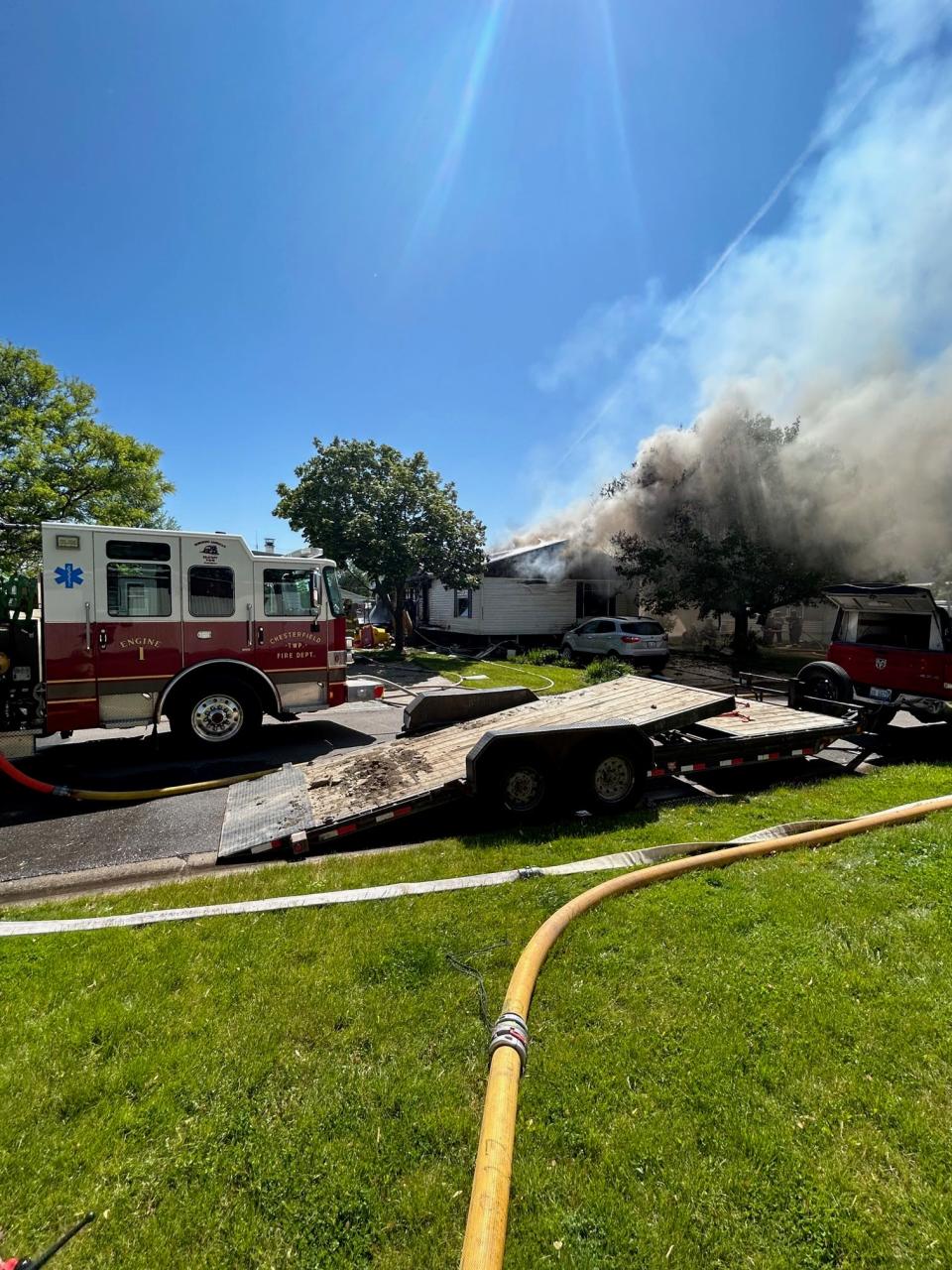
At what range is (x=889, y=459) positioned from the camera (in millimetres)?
19359

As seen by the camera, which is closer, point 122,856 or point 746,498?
point 122,856

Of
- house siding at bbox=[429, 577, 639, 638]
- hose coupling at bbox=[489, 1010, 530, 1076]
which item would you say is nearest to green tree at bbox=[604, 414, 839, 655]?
house siding at bbox=[429, 577, 639, 638]

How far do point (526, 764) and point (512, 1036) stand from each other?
287 centimetres

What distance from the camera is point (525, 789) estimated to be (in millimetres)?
5215

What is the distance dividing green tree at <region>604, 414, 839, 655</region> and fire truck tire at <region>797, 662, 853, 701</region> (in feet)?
34.9

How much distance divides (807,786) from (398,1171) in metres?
5.70

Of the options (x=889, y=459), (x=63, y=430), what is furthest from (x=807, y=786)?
(x=63, y=430)

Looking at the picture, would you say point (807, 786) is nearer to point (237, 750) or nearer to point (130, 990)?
point (130, 990)

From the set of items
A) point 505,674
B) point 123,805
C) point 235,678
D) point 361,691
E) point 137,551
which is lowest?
point 123,805

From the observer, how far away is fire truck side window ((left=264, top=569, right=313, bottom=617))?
8125mm

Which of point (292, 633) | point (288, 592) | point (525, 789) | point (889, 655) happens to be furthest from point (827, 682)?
point (288, 592)

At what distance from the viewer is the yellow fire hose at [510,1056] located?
1592 millimetres

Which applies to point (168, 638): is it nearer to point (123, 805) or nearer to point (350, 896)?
point (123, 805)


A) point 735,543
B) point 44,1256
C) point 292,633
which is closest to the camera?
point 44,1256
